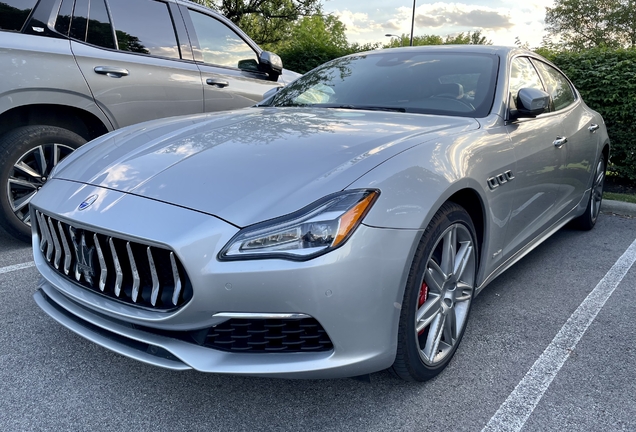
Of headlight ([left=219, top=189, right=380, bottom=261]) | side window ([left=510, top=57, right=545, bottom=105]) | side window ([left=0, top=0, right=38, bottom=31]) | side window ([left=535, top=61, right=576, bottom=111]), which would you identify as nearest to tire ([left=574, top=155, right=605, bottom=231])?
side window ([left=535, top=61, right=576, bottom=111])

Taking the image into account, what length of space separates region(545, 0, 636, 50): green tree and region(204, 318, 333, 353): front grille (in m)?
41.9

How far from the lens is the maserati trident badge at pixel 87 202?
1.96 metres

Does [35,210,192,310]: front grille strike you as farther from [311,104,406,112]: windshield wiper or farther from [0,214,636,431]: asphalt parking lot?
[311,104,406,112]: windshield wiper

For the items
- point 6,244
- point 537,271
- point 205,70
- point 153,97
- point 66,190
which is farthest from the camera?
point 205,70

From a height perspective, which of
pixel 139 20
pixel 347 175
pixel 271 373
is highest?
pixel 139 20

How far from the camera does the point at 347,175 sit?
6.06 ft

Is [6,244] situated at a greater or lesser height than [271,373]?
lesser

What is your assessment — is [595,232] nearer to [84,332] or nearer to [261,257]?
[261,257]

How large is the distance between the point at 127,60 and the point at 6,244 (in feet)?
5.41

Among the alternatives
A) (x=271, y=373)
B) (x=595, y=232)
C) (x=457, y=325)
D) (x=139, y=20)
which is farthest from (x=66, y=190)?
(x=595, y=232)

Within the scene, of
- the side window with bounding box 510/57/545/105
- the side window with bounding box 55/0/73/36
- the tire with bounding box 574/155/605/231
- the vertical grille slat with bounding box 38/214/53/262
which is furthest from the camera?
the tire with bounding box 574/155/605/231

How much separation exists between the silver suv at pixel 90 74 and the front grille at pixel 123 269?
1.85 meters

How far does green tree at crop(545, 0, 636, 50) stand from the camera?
127 ft

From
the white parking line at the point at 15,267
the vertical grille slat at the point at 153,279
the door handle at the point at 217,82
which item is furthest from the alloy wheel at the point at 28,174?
the vertical grille slat at the point at 153,279
